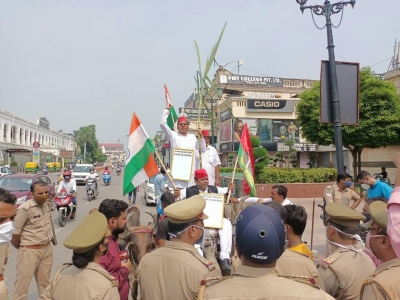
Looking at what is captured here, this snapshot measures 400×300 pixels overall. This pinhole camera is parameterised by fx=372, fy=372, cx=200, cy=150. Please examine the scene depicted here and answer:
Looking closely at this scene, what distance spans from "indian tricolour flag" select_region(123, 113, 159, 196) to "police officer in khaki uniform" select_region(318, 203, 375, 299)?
2986 millimetres

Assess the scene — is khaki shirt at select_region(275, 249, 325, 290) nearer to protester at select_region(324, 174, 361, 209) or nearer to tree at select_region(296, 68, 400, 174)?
protester at select_region(324, 174, 361, 209)

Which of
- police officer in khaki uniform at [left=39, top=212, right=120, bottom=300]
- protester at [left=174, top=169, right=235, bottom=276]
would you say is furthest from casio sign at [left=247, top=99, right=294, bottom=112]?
police officer in khaki uniform at [left=39, top=212, right=120, bottom=300]

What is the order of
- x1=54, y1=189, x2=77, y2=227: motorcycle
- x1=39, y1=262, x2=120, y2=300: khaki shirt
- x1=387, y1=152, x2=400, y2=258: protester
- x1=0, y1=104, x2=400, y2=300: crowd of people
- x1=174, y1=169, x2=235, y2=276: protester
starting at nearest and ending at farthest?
x1=387, y1=152, x2=400, y2=258: protester < x1=0, y1=104, x2=400, y2=300: crowd of people < x1=39, y1=262, x2=120, y2=300: khaki shirt < x1=174, y1=169, x2=235, y2=276: protester < x1=54, y1=189, x2=77, y2=227: motorcycle

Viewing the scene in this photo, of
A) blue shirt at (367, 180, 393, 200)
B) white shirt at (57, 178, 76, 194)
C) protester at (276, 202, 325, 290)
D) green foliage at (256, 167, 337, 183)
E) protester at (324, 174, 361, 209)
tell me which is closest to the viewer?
protester at (276, 202, 325, 290)

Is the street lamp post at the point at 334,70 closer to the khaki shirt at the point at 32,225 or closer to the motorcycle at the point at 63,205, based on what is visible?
the khaki shirt at the point at 32,225

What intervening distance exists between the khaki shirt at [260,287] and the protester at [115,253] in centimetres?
146

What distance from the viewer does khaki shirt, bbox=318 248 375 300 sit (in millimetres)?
2594

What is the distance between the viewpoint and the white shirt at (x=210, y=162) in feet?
19.7

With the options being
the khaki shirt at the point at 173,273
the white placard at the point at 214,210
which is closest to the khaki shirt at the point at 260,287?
the khaki shirt at the point at 173,273

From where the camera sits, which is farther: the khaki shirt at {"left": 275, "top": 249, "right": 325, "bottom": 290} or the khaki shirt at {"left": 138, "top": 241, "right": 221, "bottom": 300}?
the khaki shirt at {"left": 275, "top": 249, "right": 325, "bottom": 290}

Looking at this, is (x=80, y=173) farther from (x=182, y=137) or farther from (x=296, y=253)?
(x=296, y=253)

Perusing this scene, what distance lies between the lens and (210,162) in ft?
19.8

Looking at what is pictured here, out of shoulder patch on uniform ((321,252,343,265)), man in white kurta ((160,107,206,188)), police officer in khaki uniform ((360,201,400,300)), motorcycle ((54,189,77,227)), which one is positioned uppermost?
man in white kurta ((160,107,206,188))

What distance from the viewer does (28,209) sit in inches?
187
